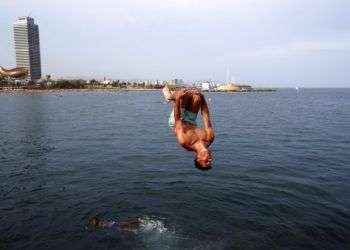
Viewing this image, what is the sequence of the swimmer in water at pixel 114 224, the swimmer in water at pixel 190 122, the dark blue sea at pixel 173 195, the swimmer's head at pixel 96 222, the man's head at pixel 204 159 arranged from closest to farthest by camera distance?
the man's head at pixel 204 159 → the swimmer in water at pixel 190 122 → the dark blue sea at pixel 173 195 → the swimmer in water at pixel 114 224 → the swimmer's head at pixel 96 222

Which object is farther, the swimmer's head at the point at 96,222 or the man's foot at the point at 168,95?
the swimmer's head at the point at 96,222

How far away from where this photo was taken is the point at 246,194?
2703 centimetres

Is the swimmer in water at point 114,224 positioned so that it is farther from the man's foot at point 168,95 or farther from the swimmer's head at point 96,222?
the man's foot at point 168,95

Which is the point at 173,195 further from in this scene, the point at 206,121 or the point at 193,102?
the point at 193,102

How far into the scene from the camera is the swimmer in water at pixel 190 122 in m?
9.58

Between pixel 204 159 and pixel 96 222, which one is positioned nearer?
pixel 204 159

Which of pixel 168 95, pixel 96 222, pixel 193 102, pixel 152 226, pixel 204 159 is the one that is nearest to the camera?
pixel 204 159

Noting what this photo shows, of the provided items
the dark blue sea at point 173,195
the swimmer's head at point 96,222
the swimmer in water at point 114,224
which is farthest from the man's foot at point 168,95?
the swimmer's head at point 96,222

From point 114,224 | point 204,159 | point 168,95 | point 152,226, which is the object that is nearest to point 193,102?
point 168,95

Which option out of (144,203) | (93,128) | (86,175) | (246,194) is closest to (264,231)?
(246,194)

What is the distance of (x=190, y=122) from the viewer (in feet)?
32.9

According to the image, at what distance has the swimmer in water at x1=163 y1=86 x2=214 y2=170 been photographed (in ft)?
31.4

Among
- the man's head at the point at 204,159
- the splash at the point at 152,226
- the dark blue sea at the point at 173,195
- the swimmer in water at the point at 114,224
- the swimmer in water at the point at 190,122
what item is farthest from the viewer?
the swimmer in water at the point at 114,224

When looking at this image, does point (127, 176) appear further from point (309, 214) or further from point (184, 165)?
point (309, 214)
